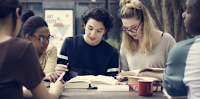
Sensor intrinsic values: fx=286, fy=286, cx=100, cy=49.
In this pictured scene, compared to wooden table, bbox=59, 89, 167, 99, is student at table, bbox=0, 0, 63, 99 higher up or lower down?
higher up

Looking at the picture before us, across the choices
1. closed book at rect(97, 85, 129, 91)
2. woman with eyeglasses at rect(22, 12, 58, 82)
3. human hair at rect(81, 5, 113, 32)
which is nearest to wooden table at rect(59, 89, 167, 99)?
closed book at rect(97, 85, 129, 91)

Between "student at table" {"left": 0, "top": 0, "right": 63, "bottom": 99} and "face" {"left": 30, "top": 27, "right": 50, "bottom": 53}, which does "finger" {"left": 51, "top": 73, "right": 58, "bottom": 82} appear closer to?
"face" {"left": 30, "top": 27, "right": 50, "bottom": 53}

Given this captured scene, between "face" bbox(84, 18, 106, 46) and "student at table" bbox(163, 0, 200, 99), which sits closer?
"student at table" bbox(163, 0, 200, 99)

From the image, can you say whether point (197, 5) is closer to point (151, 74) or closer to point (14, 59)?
point (151, 74)

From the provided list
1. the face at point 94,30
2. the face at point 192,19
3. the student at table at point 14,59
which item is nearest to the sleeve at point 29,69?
the student at table at point 14,59

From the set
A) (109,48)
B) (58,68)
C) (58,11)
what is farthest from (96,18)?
(58,11)

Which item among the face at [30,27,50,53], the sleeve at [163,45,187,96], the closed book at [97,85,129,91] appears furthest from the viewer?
the face at [30,27,50,53]

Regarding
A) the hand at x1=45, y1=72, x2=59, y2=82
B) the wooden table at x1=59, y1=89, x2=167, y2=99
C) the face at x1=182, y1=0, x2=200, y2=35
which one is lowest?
the wooden table at x1=59, y1=89, x2=167, y2=99

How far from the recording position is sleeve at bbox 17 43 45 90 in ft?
5.96

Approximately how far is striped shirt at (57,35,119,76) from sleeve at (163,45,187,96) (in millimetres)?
1696

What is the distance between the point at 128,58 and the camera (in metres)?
3.62

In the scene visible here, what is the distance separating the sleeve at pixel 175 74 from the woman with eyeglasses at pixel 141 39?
4.62 ft

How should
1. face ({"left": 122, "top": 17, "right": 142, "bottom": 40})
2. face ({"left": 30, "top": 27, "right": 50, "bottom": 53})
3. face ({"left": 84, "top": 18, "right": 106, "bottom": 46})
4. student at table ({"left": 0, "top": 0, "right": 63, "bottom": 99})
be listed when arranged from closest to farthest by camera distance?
student at table ({"left": 0, "top": 0, "right": 63, "bottom": 99}) → face ({"left": 30, "top": 27, "right": 50, "bottom": 53}) → face ({"left": 122, "top": 17, "right": 142, "bottom": 40}) → face ({"left": 84, "top": 18, "right": 106, "bottom": 46})

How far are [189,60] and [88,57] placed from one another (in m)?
2.02
